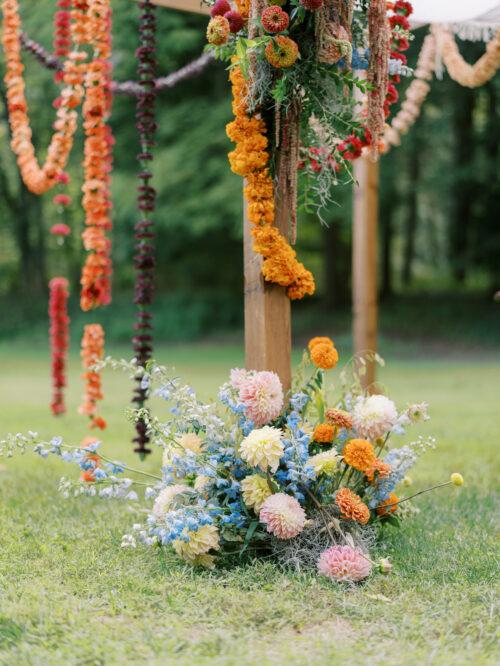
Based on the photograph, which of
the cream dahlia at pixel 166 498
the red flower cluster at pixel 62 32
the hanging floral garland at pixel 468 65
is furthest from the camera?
the hanging floral garland at pixel 468 65

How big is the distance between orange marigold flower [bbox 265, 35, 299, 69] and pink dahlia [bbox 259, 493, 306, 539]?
1714 millimetres

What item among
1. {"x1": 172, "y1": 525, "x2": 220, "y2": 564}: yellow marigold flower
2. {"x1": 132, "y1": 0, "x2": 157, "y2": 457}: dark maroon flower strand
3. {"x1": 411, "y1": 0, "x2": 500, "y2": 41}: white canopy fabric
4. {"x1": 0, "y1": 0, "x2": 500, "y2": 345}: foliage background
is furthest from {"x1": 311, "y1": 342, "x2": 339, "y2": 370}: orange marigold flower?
{"x1": 0, "y1": 0, "x2": 500, "y2": 345}: foliage background

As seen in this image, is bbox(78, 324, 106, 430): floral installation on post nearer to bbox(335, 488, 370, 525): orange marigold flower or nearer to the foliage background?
bbox(335, 488, 370, 525): orange marigold flower

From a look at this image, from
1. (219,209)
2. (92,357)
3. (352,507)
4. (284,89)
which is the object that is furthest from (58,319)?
(219,209)

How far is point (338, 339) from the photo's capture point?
16.2 metres

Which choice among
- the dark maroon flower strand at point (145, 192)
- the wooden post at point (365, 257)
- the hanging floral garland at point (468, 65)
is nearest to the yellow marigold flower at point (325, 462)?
the dark maroon flower strand at point (145, 192)

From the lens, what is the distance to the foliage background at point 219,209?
1571cm

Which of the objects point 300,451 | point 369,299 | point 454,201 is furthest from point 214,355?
point 300,451

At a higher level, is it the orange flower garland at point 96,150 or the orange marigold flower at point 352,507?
the orange flower garland at point 96,150

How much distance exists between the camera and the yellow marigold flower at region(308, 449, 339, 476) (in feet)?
11.2

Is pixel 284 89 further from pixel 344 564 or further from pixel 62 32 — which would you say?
pixel 62 32

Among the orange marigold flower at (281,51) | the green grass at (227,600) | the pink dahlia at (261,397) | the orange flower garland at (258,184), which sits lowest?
the green grass at (227,600)

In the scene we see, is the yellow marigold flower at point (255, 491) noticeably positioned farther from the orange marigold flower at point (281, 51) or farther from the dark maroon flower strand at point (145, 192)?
the orange marigold flower at point (281, 51)

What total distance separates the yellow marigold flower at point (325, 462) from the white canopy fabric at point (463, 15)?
3.31 metres
